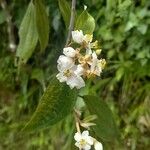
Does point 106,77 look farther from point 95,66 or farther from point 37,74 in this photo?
point 95,66

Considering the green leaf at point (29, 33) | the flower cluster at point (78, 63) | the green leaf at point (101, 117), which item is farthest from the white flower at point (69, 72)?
the green leaf at point (29, 33)

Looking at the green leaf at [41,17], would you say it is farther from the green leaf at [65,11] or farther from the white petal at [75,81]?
the white petal at [75,81]

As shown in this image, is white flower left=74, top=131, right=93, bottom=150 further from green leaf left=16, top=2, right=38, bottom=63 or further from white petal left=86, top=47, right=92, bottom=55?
green leaf left=16, top=2, right=38, bottom=63

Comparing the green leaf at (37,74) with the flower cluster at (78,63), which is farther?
the green leaf at (37,74)

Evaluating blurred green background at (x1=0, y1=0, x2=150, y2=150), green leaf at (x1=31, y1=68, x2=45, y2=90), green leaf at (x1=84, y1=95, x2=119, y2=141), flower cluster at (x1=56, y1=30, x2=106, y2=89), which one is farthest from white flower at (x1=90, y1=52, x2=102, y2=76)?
green leaf at (x1=31, y1=68, x2=45, y2=90)

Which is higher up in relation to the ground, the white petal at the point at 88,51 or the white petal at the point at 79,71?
the white petal at the point at 88,51

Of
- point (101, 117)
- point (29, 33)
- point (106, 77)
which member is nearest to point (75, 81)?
point (101, 117)

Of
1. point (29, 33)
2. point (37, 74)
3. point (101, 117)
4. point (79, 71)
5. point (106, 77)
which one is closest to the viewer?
point (79, 71)
